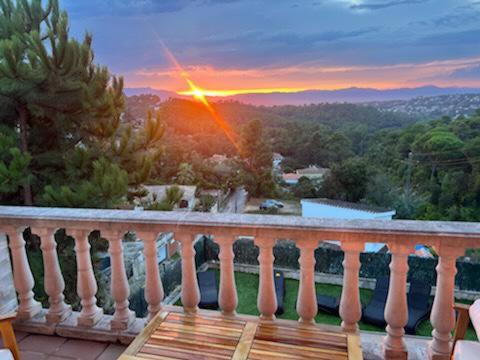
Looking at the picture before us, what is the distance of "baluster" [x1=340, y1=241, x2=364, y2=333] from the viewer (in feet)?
4.99

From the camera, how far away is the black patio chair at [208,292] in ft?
21.0

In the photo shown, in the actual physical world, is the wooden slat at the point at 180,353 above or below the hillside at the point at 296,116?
below

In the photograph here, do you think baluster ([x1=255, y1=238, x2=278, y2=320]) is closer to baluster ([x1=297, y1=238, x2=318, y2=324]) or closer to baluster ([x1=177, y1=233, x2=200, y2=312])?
baluster ([x1=297, y1=238, x2=318, y2=324])

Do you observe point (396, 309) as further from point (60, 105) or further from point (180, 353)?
point (60, 105)

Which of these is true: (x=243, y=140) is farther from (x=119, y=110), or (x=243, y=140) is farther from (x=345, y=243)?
(x=345, y=243)

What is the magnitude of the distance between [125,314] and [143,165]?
4.39 metres

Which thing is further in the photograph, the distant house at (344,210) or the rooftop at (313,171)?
the rooftop at (313,171)

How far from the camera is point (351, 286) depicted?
158cm

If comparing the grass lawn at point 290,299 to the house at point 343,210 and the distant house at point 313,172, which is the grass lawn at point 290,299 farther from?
the distant house at point 313,172

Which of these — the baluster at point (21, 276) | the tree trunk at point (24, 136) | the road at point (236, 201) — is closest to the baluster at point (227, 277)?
the baluster at point (21, 276)

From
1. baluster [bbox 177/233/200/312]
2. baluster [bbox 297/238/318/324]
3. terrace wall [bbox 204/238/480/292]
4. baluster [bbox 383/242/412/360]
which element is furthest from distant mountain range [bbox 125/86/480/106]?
baluster [bbox 383/242/412/360]

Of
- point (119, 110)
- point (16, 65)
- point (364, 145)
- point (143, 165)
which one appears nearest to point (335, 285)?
point (143, 165)

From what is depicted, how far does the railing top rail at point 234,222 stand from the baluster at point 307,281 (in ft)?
0.28

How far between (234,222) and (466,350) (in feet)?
3.22
